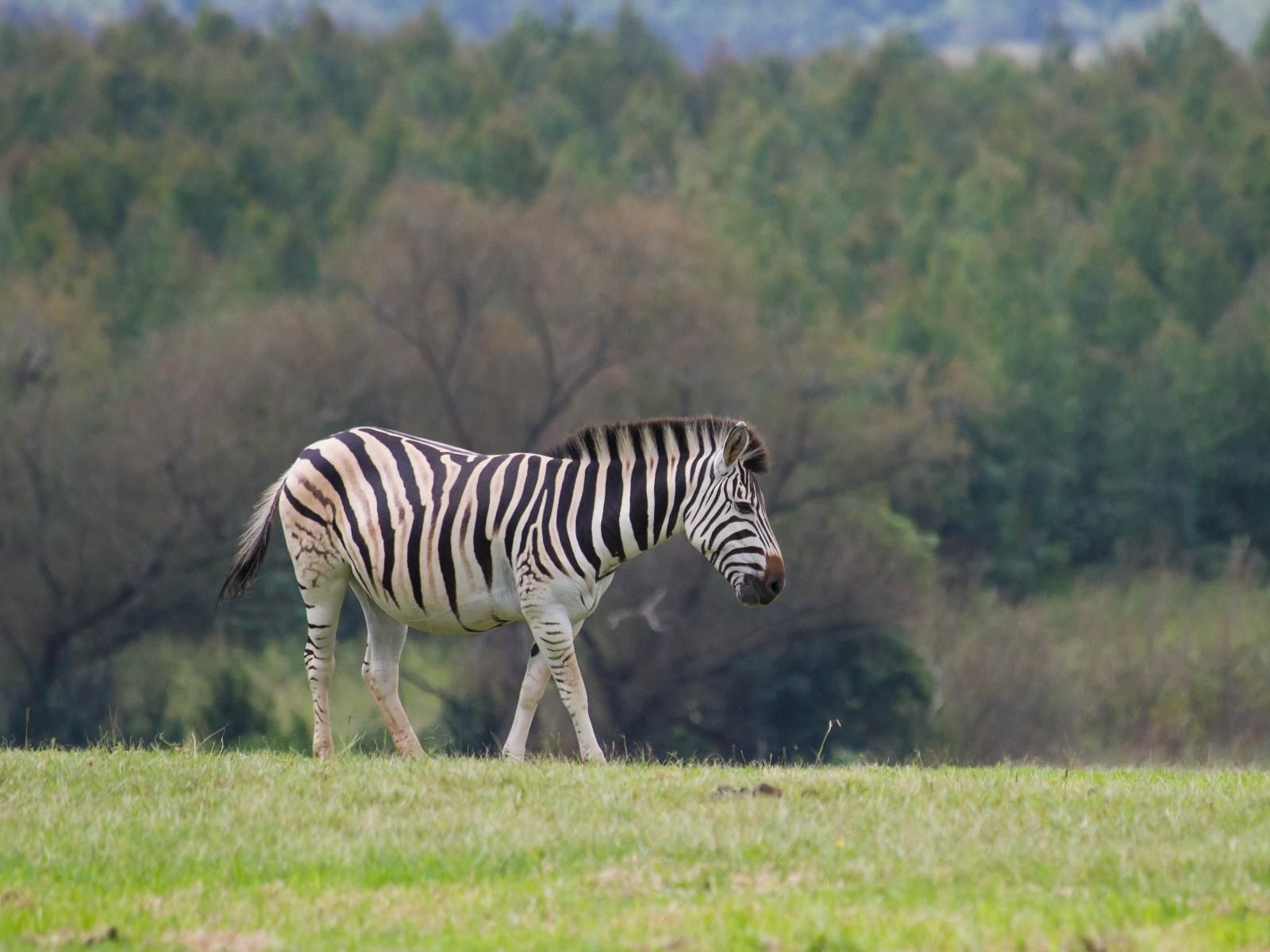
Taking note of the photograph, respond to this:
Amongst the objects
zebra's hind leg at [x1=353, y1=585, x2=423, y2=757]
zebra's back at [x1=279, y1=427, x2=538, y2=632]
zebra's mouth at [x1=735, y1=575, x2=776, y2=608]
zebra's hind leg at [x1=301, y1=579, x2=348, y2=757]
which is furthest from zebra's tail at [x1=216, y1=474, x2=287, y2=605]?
zebra's mouth at [x1=735, y1=575, x2=776, y2=608]

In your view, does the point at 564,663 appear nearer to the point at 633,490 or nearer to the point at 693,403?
the point at 633,490

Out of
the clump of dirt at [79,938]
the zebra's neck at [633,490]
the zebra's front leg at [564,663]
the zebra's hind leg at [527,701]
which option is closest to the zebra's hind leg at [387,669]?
the zebra's hind leg at [527,701]

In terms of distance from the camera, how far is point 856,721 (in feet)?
134

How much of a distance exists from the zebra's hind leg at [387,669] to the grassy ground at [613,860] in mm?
2109

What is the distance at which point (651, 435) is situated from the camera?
1227 centimetres

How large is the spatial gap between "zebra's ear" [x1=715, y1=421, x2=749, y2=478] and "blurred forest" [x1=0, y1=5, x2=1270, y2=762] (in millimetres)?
15200

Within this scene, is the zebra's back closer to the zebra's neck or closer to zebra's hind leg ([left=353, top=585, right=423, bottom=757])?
zebra's hind leg ([left=353, top=585, right=423, bottom=757])

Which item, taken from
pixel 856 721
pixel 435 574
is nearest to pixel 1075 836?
pixel 435 574

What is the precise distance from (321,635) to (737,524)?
2.93 meters

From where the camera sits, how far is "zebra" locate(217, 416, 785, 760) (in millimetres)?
11828

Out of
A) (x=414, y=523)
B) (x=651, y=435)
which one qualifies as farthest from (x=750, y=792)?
(x=414, y=523)

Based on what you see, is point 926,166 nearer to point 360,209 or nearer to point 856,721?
point 360,209

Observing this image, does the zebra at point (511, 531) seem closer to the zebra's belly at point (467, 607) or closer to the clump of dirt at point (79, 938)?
the zebra's belly at point (467, 607)

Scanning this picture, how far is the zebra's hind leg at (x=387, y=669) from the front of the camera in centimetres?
1223
